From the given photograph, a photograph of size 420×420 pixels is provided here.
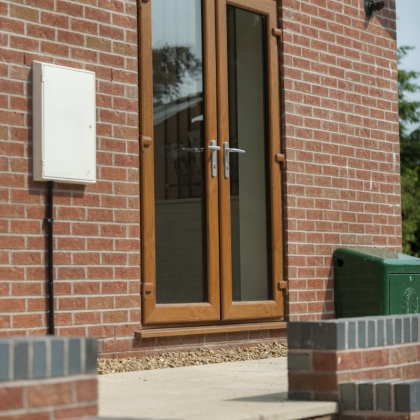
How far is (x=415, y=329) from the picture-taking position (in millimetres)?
4504

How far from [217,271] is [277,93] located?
1520 millimetres

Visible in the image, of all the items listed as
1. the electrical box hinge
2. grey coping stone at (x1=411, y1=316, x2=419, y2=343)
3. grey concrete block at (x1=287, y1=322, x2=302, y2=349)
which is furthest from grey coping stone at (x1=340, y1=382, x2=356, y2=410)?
the electrical box hinge

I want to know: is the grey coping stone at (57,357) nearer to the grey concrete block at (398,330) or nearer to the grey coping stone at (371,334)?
the grey coping stone at (371,334)

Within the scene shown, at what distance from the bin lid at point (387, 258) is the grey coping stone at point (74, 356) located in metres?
4.56

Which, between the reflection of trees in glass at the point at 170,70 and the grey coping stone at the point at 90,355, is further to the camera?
the reflection of trees in glass at the point at 170,70

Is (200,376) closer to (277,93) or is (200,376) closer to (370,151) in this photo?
(277,93)

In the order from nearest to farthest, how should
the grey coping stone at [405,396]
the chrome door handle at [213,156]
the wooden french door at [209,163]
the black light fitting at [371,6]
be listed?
the grey coping stone at [405,396]
the wooden french door at [209,163]
the chrome door handle at [213,156]
the black light fitting at [371,6]

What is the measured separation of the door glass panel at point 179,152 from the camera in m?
6.07

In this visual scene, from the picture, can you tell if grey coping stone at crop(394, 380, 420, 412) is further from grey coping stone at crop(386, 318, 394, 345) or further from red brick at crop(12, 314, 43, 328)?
red brick at crop(12, 314, 43, 328)

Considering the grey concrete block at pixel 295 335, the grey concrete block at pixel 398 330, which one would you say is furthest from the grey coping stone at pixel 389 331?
the grey concrete block at pixel 295 335

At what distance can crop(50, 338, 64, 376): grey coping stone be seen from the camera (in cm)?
278

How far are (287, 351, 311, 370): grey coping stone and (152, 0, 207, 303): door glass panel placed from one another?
2.16m

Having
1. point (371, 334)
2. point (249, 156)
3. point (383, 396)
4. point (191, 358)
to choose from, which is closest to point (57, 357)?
point (383, 396)

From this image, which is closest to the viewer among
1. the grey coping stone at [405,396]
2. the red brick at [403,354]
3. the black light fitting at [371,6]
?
the grey coping stone at [405,396]
